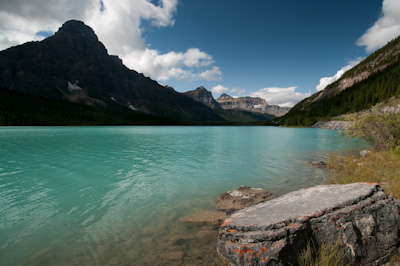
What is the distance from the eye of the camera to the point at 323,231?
6.01 meters

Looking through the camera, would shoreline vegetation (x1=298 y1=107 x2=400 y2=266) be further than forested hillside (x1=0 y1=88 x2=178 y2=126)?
No

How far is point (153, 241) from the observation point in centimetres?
855

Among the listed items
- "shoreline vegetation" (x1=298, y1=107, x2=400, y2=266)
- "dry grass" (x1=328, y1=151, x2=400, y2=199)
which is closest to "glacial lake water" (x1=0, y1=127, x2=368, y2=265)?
"dry grass" (x1=328, y1=151, x2=400, y2=199)

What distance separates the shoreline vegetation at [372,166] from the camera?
582 cm

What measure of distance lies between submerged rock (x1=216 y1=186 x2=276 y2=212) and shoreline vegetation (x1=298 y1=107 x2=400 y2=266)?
19.0 ft

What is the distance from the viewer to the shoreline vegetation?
19.1ft

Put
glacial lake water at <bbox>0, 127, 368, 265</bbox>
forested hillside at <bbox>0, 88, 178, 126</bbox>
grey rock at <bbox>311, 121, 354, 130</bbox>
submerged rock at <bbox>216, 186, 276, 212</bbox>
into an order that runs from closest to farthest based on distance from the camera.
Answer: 1. glacial lake water at <bbox>0, 127, 368, 265</bbox>
2. submerged rock at <bbox>216, 186, 276, 212</bbox>
3. grey rock at <bbox>311, 121, 354, 130</bbox>
4. forested hillside at <bbox>0, 88, 178, 126</bbox>

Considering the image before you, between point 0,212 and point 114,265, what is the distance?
888 cm

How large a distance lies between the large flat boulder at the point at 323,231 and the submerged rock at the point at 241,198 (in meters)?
5.24

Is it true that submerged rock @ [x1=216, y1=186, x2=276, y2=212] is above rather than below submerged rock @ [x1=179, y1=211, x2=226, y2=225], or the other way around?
above

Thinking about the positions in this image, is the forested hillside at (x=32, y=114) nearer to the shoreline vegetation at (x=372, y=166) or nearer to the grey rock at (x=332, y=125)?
the shoreline vegetation at (x=372, y=166)

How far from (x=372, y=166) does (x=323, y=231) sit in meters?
15.5

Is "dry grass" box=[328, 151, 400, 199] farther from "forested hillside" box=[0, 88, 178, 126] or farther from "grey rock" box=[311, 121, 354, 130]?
"forested hillside" box=[0, 88, 178, 126]

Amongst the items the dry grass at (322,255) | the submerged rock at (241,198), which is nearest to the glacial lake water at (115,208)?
the submerged rock at (241,198)
